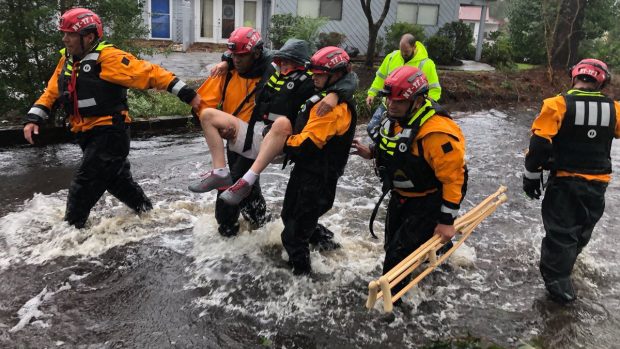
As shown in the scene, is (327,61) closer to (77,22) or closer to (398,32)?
(77,22)

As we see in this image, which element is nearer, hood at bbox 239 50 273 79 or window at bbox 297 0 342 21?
hood at bbox 239 50 273 79

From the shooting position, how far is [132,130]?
9.77m

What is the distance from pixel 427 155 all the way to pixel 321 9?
19099 millimetres

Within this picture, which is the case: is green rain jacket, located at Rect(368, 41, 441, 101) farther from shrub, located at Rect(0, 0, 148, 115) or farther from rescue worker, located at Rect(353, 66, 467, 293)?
shrub, located at Rect(0, 0, 148, 115)

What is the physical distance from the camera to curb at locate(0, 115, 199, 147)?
28.4 ft

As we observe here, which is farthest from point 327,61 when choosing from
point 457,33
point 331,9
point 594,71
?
point 457,33

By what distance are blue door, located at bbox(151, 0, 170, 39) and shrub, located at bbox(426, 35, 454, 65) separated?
11.4 meters

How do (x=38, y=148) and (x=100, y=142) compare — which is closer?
(x=100, y=142)

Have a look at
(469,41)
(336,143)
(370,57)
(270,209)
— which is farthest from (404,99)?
(469,41)

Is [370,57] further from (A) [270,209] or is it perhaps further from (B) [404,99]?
(B) [404,99]

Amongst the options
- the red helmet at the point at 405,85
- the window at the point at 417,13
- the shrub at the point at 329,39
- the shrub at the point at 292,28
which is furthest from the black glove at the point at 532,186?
the window at the point at 417,13

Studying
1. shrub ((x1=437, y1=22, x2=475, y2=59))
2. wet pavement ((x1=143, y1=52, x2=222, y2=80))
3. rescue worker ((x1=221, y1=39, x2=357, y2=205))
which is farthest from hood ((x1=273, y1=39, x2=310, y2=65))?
shrub ((x1=437, y1=22, x2=475, y2=59))

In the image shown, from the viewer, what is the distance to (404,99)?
3.83 m

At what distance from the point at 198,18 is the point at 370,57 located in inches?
354
